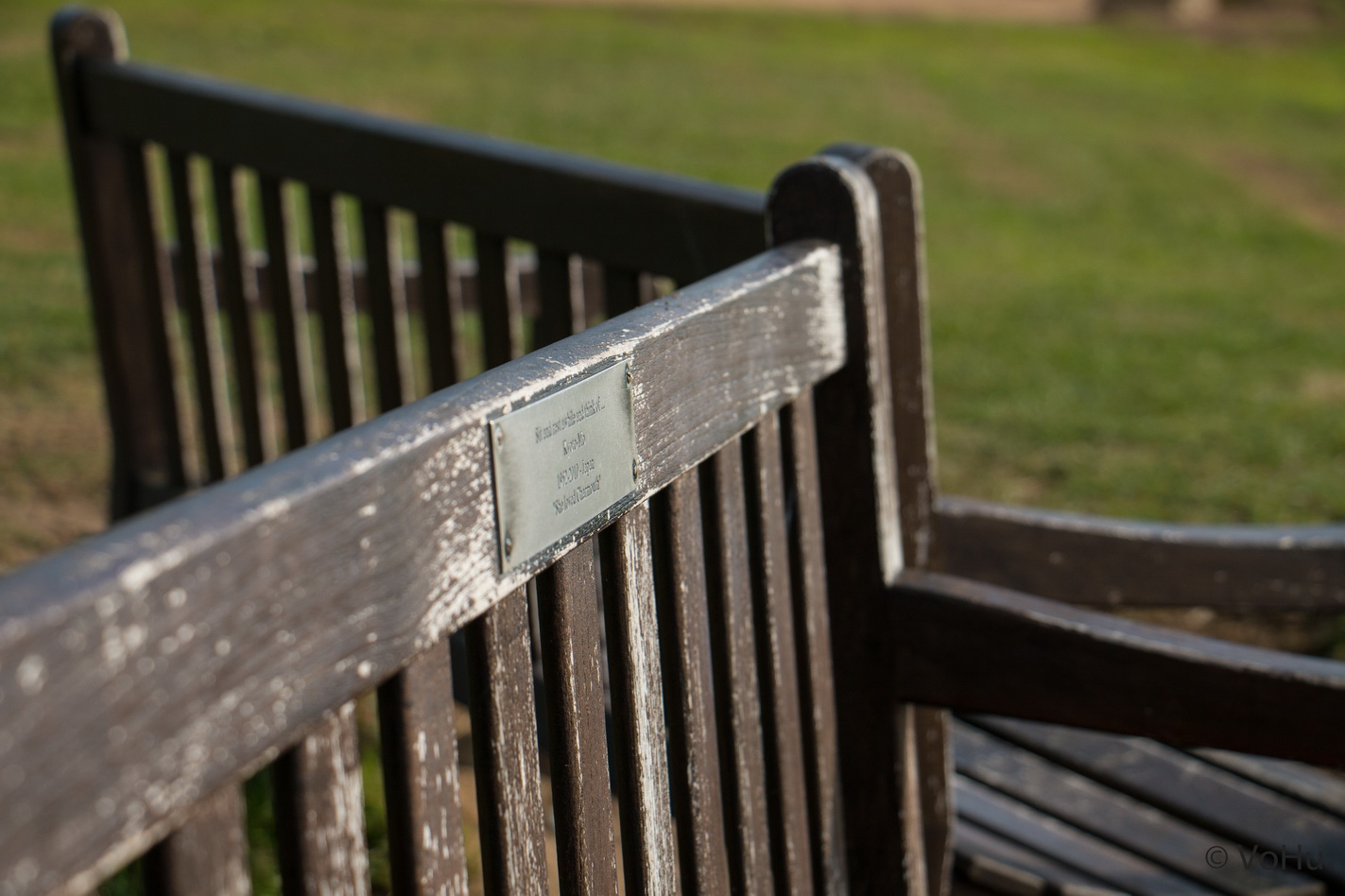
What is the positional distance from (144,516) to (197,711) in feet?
0.35

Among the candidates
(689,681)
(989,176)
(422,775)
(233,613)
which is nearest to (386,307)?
(689,681)

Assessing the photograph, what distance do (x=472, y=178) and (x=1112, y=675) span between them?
1.13m

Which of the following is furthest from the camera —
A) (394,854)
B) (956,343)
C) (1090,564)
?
(956,343)

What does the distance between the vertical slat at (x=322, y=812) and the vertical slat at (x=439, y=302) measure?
1.37m

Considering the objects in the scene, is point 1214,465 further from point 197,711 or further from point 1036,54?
point 1036,54

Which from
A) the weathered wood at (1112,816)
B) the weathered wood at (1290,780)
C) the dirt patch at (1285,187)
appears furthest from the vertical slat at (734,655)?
the dirt patch at (1285,187)

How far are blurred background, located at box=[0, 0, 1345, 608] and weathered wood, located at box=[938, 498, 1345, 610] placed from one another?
173 centimetres

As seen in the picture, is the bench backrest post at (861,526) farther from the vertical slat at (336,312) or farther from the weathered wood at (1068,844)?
the vertical slat at (336,312)

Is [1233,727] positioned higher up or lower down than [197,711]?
lower down

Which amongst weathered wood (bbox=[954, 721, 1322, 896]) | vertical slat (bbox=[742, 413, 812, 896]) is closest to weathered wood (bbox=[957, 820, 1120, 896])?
weathered wood (bbox=[954, 721, 1322, 896])

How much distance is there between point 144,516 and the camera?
758mm

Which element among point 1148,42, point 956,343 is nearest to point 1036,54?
point 1148,42

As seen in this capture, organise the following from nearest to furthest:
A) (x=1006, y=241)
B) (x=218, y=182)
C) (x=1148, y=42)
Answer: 1. (x=218, y=182)
2. (x=1006, y=241)
3. (x=1148, y=42)

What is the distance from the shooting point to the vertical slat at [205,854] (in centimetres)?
77
